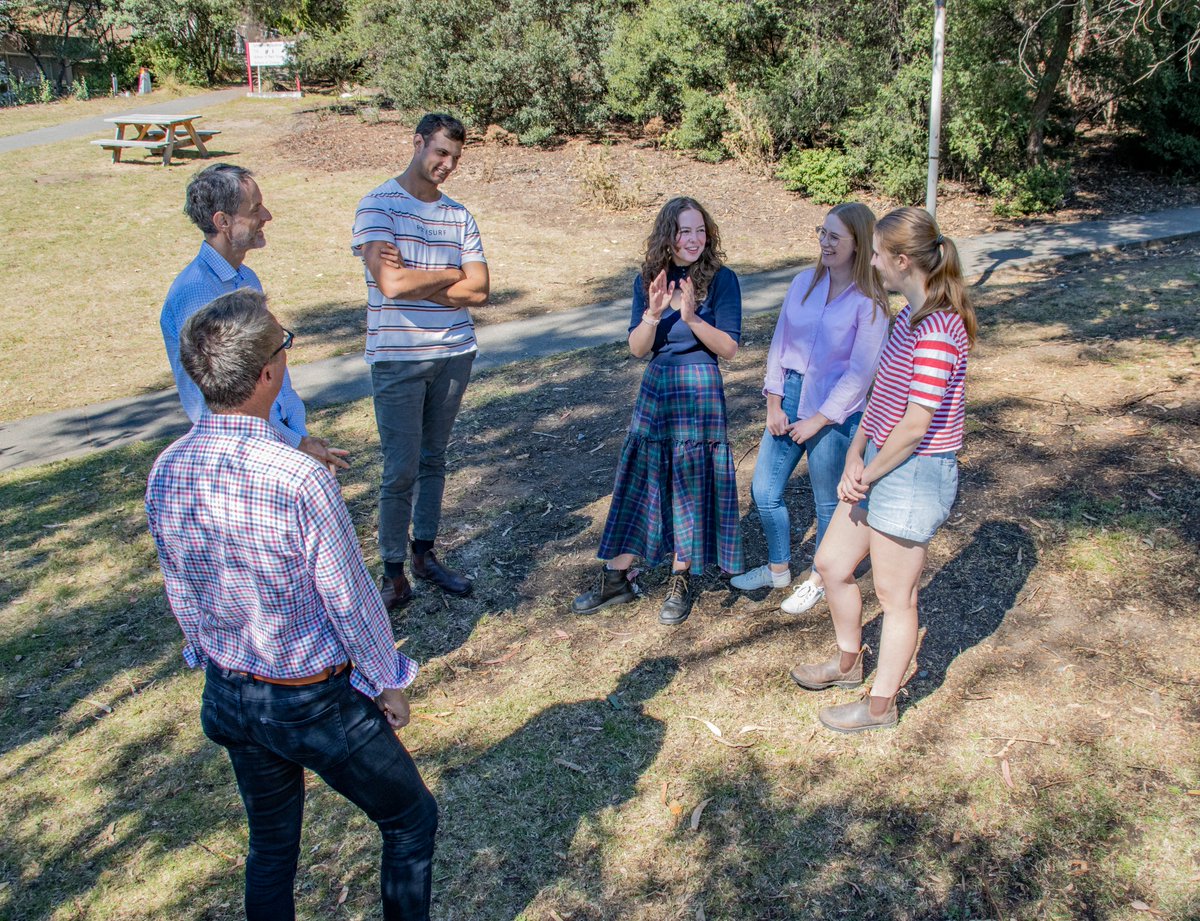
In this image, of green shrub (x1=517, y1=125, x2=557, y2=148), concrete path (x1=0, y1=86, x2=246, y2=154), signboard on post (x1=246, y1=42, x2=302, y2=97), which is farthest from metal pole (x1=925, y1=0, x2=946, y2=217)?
signboard on post (x1=246, y1=42, x2=302, y2=97)

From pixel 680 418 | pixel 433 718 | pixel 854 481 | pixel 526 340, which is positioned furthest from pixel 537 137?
pixel 854 481

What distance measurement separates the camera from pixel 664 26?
16.1 metres

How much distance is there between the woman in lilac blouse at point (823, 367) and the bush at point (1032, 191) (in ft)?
32.3

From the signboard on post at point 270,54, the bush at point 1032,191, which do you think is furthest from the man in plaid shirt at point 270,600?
the signboard on post at point 270,54

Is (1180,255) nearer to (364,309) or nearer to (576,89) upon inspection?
(364,309)

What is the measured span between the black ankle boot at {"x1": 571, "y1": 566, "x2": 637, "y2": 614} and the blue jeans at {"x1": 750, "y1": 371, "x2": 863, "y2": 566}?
72 cm

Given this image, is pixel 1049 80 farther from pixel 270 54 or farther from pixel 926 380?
pixel 270 54

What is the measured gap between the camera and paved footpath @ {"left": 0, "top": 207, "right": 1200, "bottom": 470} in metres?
7.00

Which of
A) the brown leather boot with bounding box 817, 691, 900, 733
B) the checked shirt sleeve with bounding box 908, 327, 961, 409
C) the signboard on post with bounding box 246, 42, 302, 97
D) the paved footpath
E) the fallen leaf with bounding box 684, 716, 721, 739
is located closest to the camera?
the checked shirt sleeve with bounding box 908, 327, 961, 409

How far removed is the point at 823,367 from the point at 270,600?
7.94 ft

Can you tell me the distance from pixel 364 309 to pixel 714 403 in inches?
256

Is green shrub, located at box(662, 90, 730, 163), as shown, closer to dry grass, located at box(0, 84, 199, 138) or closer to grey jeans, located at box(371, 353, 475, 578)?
grey jeans, located at box(371, 353, 475, 578)

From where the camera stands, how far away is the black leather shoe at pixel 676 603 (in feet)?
14.0

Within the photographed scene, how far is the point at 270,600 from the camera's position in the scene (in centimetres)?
222
